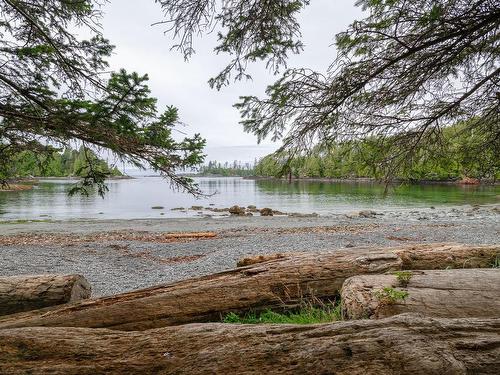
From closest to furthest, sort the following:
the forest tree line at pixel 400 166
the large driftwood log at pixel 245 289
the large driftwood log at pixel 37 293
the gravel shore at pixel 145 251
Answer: the large driftwood log at pixel 245 289, the large driftwood log at pixel 37 293, the forest tree line at pixel 400 166, the gravel shore at pixel 145 251

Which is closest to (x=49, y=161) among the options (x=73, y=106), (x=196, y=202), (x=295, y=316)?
(x=73, y=106)

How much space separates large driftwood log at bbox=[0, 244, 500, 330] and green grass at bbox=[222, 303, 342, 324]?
0.09 metres

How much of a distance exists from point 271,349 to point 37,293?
3.43m

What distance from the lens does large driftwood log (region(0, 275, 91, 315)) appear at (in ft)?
13.0

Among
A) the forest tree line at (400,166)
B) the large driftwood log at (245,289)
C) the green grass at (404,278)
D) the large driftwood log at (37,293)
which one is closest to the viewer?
the green grass at (404,278)

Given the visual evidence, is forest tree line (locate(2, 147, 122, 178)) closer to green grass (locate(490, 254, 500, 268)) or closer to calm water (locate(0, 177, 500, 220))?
green grass (locate(490, 254, 500, 268))

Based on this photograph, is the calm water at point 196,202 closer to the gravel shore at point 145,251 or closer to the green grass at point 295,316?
the gravel shore at point 145,251

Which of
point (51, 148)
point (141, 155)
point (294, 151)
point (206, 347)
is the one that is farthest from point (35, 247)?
point (206, 347)

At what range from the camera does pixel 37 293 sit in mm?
3990

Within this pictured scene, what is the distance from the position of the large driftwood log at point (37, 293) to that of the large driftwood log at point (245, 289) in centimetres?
48

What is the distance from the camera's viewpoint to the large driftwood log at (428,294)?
8.66 feet

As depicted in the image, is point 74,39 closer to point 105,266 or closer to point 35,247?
point 105,266

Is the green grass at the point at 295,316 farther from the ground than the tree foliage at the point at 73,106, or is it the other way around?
the tree foliage at the point at 73,106

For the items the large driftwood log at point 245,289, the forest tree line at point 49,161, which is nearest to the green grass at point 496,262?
the large driftwood log at point 245,289
